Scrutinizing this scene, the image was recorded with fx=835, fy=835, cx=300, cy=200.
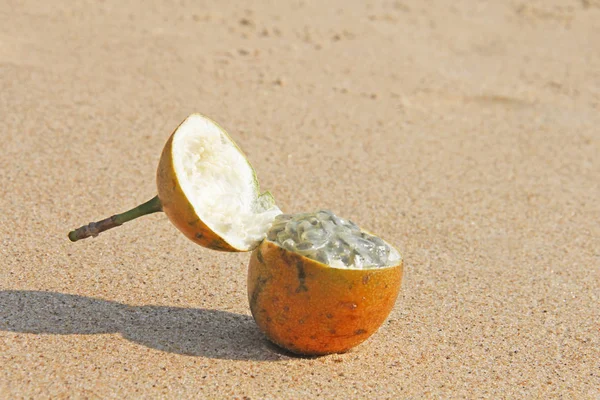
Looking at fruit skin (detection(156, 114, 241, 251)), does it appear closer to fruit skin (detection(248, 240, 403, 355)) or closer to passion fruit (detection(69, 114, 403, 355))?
passion fruit (detection(69, 114, 403, 355))

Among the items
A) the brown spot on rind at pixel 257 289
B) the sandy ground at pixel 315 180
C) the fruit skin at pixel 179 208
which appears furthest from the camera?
the sandy ground at pixel 315 180

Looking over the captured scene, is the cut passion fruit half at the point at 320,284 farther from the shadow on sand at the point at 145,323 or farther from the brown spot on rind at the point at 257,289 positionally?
the shadow on sand at the point at 145,323

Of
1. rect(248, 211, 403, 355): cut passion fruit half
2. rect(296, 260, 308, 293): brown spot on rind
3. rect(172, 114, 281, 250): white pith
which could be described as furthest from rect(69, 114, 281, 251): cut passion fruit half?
rect(296, 260, 308, 293): brown spot on rind

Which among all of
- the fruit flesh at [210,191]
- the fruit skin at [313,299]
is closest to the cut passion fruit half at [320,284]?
the fruit skin at [313,299]

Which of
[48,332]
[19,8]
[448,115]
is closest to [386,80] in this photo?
[448,115]

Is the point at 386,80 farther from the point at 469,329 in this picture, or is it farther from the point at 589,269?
the point at 469,329
